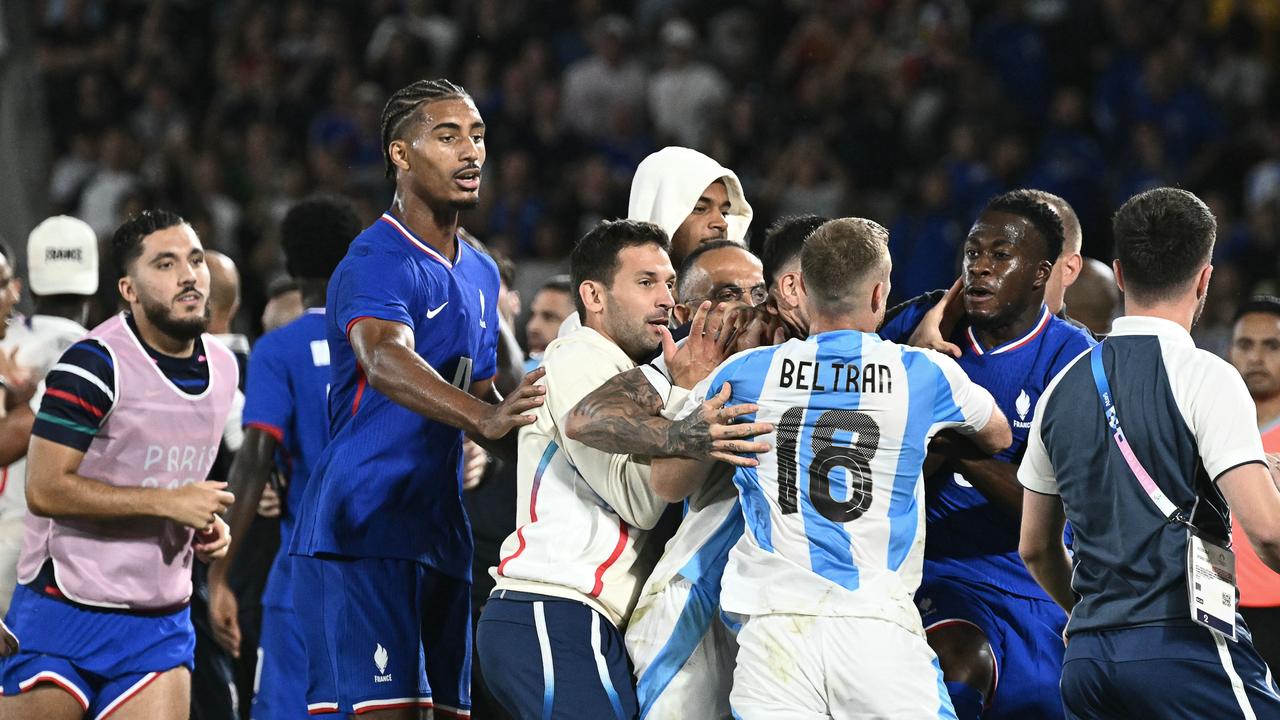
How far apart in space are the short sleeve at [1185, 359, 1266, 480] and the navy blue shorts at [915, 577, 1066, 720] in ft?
4.08

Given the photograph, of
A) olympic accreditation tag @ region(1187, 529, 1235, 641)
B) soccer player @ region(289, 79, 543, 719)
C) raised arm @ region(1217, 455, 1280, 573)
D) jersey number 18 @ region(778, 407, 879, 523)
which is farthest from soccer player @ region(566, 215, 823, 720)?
raised arm @ region(1217, 455, 1280, 573)

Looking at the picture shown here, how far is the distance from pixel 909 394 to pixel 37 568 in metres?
3.24

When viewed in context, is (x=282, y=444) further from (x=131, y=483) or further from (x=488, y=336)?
(x=488, y=336)

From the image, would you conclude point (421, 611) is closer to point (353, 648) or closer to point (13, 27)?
point (353, 648)

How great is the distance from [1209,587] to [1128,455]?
0.40 meters

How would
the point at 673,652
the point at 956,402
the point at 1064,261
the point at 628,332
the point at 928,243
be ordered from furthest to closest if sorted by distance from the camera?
the point at 928,243 < the point at 1064,261 < the point at 628,332 < the point at 673,652 < the point at 956,402

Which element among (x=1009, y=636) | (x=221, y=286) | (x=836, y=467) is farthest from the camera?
(x=221, y=286)

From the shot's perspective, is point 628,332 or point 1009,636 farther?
point 1009,636

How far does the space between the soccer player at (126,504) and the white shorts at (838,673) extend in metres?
2.15

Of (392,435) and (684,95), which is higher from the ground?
(684,95)

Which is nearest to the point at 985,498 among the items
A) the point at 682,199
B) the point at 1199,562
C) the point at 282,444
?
the point at 1199,562

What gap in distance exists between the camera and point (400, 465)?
5.00 m

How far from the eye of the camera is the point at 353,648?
493 cm

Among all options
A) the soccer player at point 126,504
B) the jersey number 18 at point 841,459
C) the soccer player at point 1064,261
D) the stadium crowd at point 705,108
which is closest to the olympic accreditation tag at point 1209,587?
the jersey number 18 at point 841,459
